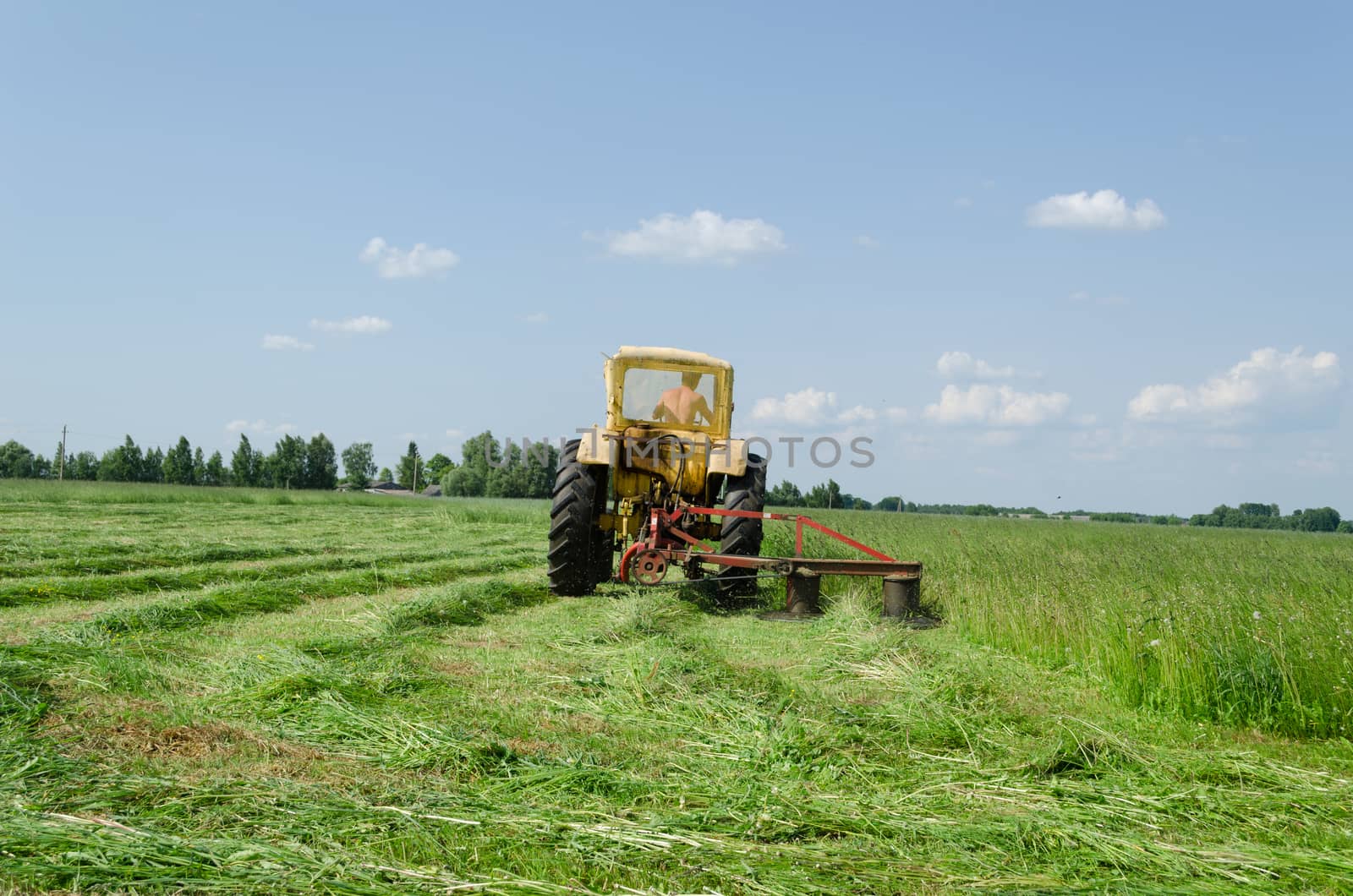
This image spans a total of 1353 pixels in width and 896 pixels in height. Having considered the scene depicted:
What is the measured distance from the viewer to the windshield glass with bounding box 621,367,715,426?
9836mm

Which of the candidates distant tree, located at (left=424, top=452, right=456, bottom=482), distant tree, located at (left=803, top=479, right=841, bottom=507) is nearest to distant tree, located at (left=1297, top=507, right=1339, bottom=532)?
distant tree, located at (left=803, top=479, right=841, bottom=507)

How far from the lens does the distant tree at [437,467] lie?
247 feet

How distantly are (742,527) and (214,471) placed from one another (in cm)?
Answer: 5601

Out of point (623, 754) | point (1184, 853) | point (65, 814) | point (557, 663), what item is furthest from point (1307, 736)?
point (65, 814)

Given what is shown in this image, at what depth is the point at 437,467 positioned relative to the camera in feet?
250

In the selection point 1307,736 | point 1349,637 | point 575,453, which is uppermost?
point 575,453

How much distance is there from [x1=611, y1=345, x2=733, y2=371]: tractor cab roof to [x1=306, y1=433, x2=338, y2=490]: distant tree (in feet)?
174

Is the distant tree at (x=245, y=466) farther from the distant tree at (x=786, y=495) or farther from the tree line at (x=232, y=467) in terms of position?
the distant tree at (x=786, y=495)

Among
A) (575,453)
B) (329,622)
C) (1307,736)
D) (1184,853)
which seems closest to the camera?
(1184,853)

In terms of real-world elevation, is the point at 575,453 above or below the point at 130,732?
above

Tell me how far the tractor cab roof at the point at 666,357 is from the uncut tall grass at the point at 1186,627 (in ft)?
10.1

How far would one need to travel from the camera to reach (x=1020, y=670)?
646 cm

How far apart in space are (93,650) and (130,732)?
1798 mm

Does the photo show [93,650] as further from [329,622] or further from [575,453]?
[575,453]
